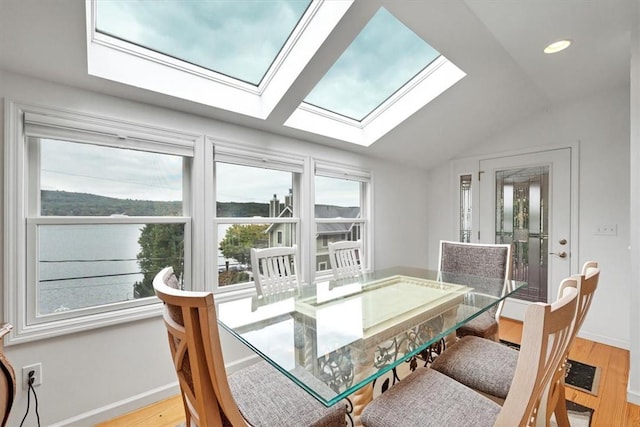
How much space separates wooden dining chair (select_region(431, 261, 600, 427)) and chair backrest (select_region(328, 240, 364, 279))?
1074mm

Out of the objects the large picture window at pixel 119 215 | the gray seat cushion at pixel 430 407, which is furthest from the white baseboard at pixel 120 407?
the gray seat cushion at pixel 430 407

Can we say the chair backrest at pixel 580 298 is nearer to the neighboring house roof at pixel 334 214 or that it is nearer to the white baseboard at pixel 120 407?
the neighboring house roof at pixel 334 214

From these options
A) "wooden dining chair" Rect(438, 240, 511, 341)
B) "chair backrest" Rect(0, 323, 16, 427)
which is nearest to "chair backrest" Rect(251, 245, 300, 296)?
"chair backrest" Rect(0, 323, 16, 427)

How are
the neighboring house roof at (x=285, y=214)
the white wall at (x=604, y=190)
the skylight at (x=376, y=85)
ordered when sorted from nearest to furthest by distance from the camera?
the skylight at (x=376, y=85) → the neighboring house roof at (x=285, y=214) → the white wall at (x=604, y=190)

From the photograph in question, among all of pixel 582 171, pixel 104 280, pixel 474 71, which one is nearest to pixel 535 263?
pixel 582 171

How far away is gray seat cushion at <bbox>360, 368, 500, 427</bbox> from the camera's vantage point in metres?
1.00

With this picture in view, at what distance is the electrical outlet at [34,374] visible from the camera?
1.51 meters

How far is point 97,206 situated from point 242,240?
3.30ft

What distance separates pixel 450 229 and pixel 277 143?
267 cm

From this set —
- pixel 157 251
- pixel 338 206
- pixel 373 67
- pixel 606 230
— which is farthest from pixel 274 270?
pixel 606 230

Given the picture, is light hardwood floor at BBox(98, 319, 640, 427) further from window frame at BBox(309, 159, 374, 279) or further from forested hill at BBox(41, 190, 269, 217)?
window frame at BBox(309, 159, 374, 279)

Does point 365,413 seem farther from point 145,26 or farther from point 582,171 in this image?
point 582,171

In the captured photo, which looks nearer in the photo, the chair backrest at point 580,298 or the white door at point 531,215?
the chair backrest at point 580,298

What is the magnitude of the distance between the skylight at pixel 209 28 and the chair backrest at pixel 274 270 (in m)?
1.34
